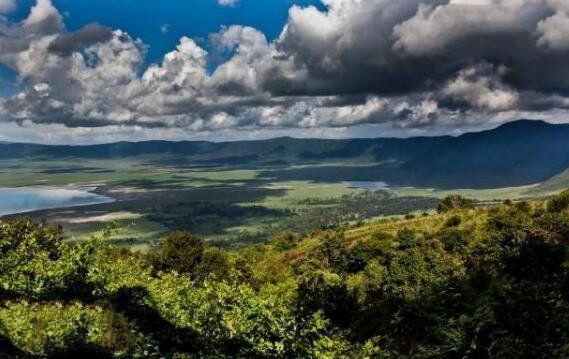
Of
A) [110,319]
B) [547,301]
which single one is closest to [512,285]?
[547,301]

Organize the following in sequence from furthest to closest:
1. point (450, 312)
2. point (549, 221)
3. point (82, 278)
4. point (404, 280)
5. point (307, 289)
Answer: point (549, 221), point (404, 280), point (307, 289), point (82, 278), point (450, 312)

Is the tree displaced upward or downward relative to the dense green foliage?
downward

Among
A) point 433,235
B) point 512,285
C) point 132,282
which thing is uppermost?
point 512,285

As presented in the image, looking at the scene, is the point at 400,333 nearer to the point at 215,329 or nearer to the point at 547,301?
the point at 547,301

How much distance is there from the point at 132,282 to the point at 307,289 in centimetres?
1841

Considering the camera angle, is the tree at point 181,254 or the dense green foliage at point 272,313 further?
the tree at point 181,254

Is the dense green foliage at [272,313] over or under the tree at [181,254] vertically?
over

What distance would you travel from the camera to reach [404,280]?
56.1 m

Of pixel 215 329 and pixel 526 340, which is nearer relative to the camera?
pixel 526 340

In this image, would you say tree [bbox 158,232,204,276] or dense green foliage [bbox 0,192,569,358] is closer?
dense green foliage [bbox 0,192,569,358]

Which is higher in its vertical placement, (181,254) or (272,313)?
(272,313)

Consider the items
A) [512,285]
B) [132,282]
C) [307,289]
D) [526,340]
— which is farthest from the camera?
[307,289]

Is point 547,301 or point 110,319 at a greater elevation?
point 547,301

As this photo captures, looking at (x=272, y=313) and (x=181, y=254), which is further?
(x=181, y=254)
